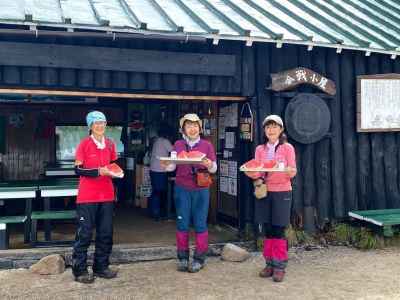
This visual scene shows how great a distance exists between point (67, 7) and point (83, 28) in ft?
2.56

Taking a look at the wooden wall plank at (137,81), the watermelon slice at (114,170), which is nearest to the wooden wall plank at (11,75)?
the wooden wall plank at (137,81)

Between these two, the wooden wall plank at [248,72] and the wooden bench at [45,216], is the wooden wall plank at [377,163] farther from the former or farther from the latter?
the wooden bench at [45,216]

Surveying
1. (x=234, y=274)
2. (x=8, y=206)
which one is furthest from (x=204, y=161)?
(x=8, y=206)

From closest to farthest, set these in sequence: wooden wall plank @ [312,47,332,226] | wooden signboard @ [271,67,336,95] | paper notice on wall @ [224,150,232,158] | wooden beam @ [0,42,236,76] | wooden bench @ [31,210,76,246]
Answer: wooden beam @ [0,42,236,76] → wooden bench @ [31,210,76,246] → wooden signboard @ [271,67,336,95] → wooden wall plank @ [312,47,332,226] → paper notice on wall @ [224,150,232,158]

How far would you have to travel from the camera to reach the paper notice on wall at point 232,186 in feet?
25.2

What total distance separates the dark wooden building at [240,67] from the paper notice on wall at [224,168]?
0.46 feet

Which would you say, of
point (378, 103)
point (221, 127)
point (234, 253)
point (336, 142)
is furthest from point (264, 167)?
point (378, 103)

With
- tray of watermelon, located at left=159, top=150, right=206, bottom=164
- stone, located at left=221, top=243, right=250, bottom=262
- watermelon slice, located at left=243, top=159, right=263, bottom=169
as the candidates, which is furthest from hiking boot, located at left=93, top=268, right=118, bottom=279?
watermelon slice, located at left=243, top=159, right=263, bottom=169

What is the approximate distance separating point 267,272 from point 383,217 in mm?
2495

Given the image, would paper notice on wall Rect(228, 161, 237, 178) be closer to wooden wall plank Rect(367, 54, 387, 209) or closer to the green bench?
the green bench

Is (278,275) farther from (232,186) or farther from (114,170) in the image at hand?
(232,186)

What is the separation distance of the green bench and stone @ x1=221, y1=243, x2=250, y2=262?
2011 millimetres

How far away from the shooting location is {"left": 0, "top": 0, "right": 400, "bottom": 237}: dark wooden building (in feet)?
19.3

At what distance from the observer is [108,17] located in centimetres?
599
